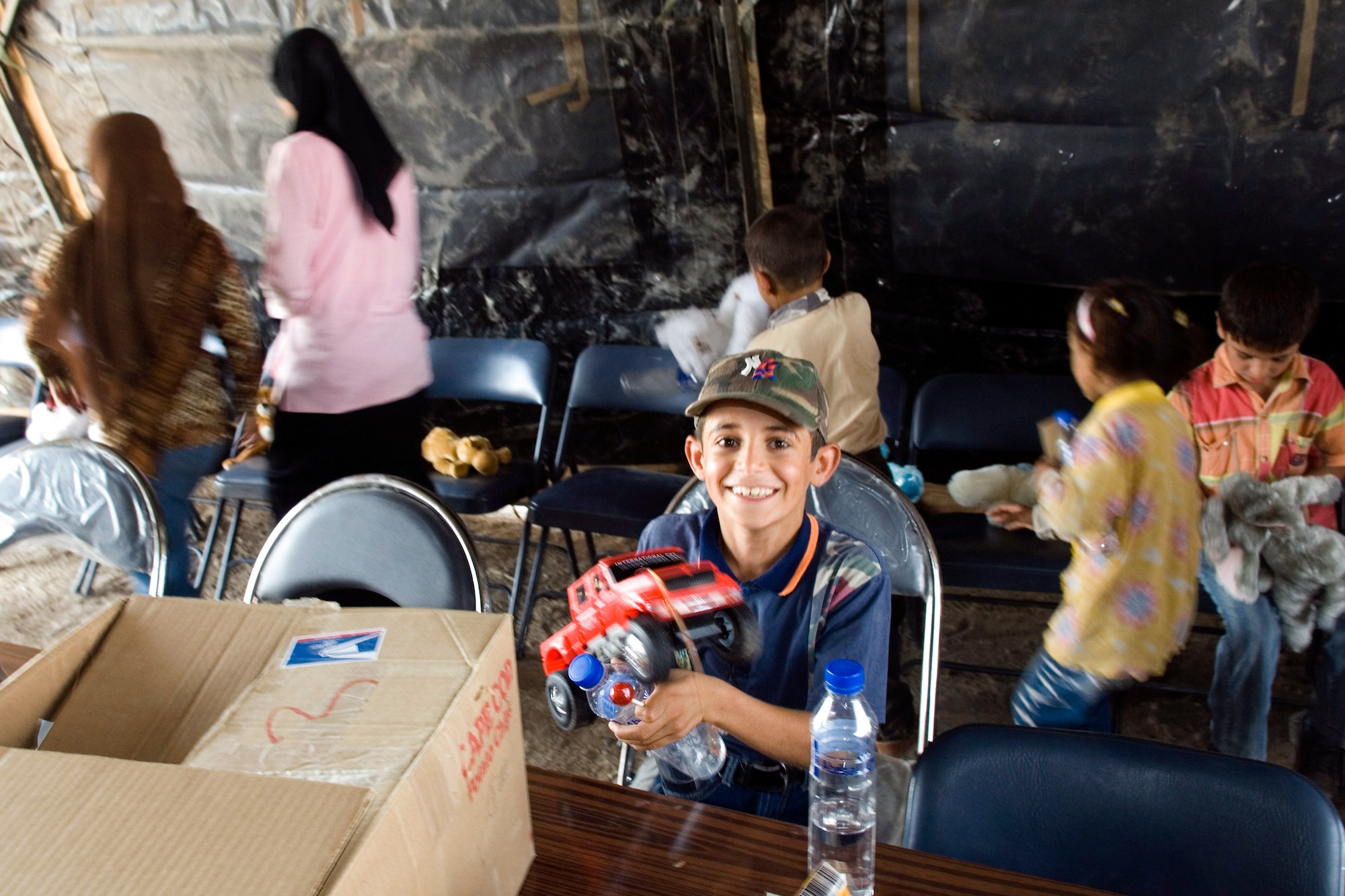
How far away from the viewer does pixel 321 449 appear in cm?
229

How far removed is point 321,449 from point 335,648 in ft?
4.94

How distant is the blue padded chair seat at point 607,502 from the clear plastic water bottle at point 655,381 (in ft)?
1.07

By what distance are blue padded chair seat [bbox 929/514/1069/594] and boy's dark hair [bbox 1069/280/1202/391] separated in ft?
1.77

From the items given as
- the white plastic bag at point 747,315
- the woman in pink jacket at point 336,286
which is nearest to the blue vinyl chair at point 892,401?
the white plastic bag at point 747,315

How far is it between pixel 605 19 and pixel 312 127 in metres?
1.12

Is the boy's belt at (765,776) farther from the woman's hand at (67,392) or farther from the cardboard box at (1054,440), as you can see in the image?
the woman's hand at (67,392)

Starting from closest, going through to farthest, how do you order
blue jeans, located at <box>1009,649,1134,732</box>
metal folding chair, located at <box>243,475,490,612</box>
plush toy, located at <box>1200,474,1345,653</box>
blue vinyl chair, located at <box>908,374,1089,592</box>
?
metal folding chair, located at <box>243,475,490,612</box>, blue jeans, located at <box>1009,649,1134,732</box>, plush toy, located at <box>1200,474,1345,653</box>, blue vinyl chair, located at <box>908,374,1089,592</box>

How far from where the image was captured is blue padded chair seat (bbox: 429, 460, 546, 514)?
282 cm

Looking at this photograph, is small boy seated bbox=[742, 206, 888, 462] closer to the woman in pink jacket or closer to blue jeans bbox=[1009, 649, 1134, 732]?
blue jeans bbox=[1009, 649, 1134, 732]

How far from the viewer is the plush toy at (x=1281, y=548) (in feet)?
6.25

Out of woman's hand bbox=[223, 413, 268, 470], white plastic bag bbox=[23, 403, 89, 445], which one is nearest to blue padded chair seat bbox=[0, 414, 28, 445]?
white plastic bag bbox=[23, 403, 89, 445]

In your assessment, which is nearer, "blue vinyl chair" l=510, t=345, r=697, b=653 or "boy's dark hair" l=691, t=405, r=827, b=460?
"boy's dark hair" l=691, t=405, r=827, b=460

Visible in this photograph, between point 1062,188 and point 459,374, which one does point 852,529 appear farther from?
point 459,374

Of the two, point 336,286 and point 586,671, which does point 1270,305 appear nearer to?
point 586,671
